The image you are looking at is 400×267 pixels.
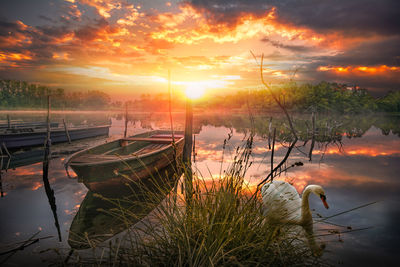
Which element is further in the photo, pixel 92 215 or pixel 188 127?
pixel 188 127

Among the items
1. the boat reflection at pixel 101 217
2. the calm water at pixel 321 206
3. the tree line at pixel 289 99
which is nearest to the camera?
the calm water at pixel 321 206

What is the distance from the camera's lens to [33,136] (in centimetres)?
1728

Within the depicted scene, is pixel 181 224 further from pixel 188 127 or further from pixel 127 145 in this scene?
pixel 127 145

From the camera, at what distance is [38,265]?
179 inches

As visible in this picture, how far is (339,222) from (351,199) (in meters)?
2.89

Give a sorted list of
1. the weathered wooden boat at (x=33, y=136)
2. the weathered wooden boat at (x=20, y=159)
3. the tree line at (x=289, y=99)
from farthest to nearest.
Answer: the tree line at (x=289, y=99) → the weathered wooden boat at (x=33, y=136) → the weathered wooden boat at (x=20, y=159)

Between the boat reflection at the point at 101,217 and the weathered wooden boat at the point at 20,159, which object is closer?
the boat reflection at the point at 101,217

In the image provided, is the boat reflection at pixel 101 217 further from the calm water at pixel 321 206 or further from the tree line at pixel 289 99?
the tree line at pixel 289 99

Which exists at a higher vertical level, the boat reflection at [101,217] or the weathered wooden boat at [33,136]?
the weathered wooden boat at [33,136]

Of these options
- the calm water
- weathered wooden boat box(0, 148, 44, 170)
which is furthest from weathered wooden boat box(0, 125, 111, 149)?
the calm water

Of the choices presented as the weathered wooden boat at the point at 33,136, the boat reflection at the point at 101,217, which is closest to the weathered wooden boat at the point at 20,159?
the weathered wooden boat at the point at 33,136

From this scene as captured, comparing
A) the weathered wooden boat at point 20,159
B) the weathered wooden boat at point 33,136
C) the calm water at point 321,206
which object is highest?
the weathered wooden boat at point 33,136

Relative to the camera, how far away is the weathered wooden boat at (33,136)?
15.7m

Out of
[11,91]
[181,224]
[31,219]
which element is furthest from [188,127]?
[11,91]
